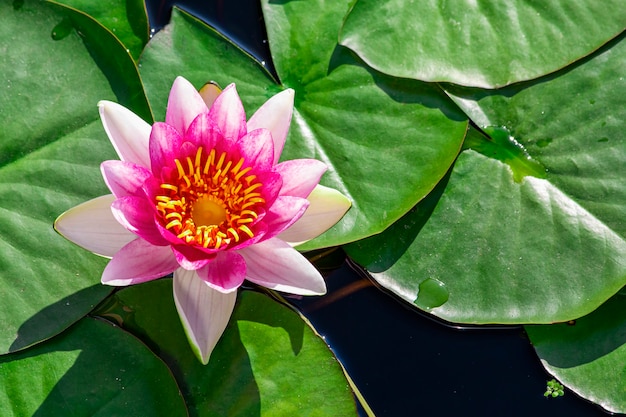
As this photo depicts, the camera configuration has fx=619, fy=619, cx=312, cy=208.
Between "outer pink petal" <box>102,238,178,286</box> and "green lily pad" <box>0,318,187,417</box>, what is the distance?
46 centimetres

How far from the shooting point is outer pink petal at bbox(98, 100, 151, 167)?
1.99 m

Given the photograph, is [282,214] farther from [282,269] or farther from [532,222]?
[532,222]

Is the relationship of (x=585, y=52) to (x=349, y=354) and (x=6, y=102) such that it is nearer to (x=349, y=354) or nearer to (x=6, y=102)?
(x=349, y=354)

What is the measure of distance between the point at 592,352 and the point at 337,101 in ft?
4.83

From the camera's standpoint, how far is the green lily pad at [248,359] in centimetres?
236

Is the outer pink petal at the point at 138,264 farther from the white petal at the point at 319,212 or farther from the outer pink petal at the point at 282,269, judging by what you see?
the white petal at the point at 319,212

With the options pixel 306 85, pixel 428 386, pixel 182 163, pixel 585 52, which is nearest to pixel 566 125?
pixel 585 52

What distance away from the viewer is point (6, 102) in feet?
7.51

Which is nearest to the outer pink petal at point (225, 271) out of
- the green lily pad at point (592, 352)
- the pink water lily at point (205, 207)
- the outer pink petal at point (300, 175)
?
the pink water lily at point (205, 207)

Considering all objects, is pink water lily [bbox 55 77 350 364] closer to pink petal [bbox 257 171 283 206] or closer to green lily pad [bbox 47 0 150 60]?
pink petal [bbox 257 171 283 206]

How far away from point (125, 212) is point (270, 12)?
1128 millimetres

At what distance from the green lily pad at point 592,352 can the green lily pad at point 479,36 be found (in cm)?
104

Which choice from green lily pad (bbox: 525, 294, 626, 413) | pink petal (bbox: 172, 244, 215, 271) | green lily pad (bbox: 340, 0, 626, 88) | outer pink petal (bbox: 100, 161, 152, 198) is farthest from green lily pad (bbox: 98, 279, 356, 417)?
green lily pad (bbox: 340, 0, 626, 88)

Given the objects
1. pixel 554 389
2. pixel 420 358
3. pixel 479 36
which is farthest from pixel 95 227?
pixel 554 389
